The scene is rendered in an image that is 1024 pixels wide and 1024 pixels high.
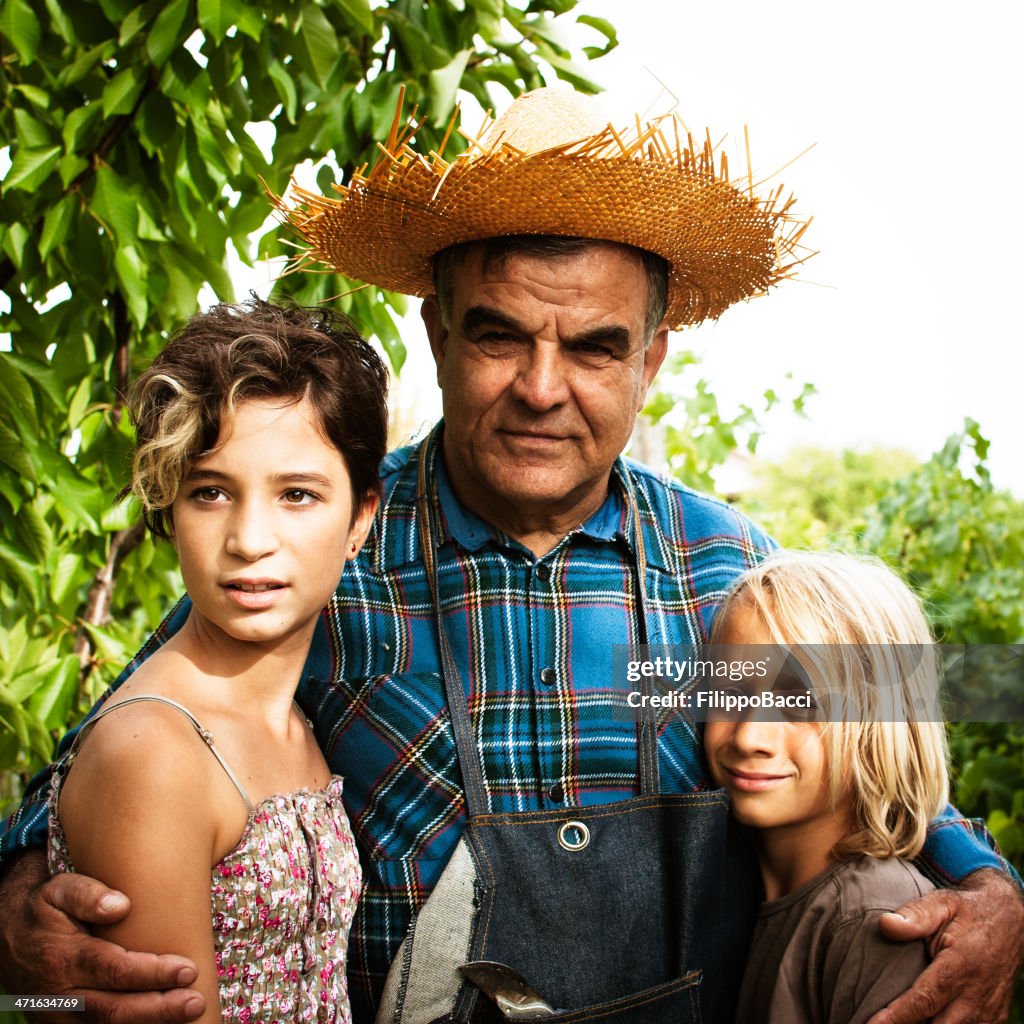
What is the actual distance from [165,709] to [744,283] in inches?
60.1

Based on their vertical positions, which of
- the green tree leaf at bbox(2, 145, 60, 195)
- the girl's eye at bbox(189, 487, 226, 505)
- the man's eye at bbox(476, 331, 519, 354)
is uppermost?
the green tree leaf at bbox(2, 145, 60, 195)

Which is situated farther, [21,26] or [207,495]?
[21,26]

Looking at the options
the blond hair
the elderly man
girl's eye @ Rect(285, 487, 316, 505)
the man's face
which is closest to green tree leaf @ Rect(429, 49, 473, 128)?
the elderly man

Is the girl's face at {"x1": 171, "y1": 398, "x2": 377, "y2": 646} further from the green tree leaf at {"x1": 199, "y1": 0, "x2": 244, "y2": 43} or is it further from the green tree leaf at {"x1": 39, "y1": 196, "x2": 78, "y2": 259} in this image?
the green tree leaf at {"x1": 39, "y1": 196, "x2": 78, "y2": 259}

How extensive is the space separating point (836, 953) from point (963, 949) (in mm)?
231

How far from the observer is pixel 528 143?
2.01 m

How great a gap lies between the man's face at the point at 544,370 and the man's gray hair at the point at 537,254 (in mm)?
14

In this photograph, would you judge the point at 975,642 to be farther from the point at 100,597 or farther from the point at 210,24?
the point at 210,24

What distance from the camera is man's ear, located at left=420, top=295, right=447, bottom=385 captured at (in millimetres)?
2301

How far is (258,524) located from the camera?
5.15ft

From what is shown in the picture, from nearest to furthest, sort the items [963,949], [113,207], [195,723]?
[195,723] → [963,949] → [113,207]

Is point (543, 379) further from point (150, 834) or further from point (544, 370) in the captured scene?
point (150, 834)

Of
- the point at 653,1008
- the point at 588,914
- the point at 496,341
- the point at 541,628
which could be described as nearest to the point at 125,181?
the point at 496,341

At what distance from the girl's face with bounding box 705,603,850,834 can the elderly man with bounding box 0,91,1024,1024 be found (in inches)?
2.9
